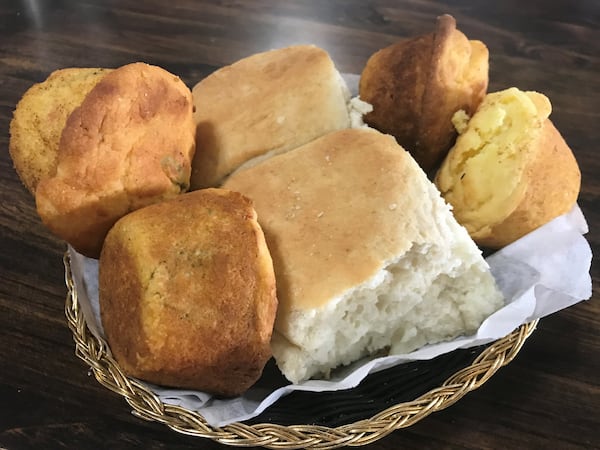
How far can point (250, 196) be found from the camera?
1154 mm

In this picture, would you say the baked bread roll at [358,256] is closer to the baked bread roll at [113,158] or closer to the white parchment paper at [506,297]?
the white parchment paper at [506,297]

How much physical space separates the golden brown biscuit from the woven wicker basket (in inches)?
14.7

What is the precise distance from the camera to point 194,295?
0.96 metres

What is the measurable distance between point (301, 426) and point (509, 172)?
1.99 ft

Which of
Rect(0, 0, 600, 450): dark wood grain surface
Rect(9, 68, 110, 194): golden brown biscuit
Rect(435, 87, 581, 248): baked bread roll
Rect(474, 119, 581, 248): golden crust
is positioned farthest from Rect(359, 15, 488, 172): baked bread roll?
Rect(9, 68, 110, 194): golden brown biscuit

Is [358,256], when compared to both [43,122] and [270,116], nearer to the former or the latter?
[270,116]

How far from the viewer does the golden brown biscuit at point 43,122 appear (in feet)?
3.70

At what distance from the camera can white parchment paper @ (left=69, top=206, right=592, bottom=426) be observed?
1.03 m

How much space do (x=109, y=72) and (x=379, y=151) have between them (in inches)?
21.0

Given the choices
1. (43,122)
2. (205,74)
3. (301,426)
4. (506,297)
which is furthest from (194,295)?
(205,74)

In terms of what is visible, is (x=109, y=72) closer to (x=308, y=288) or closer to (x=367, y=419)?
(x=308, y=288)

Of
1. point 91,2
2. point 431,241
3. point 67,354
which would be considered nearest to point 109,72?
point 67,354

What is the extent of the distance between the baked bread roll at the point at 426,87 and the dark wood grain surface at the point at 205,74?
42 centimetres

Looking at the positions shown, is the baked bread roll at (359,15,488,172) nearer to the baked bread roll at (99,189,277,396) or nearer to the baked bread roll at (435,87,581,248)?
the baked bread roll at (435,87,581,248)
